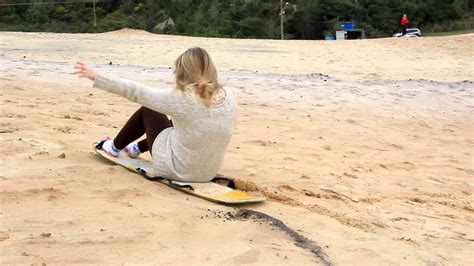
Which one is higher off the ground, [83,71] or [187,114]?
[83,71]

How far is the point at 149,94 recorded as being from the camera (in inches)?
141

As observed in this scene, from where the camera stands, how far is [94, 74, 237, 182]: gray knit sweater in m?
3.59

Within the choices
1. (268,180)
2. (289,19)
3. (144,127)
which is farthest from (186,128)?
(289,19)

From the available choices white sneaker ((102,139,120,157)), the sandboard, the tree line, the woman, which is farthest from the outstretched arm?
the tree line

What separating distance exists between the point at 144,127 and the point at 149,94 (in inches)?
21.6

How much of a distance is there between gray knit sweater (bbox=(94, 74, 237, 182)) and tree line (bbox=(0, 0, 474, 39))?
47.9 meters

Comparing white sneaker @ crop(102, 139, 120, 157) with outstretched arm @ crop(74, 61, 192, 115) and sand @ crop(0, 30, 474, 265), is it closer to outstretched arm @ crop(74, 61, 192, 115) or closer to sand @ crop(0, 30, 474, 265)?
sand @ crop(0, 30, 474, 265)

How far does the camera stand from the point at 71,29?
5972cm

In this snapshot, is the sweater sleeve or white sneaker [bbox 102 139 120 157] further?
white sneaker [bbox 102 139 120 157]

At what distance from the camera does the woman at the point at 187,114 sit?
11.7 ft

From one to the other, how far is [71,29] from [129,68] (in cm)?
5209

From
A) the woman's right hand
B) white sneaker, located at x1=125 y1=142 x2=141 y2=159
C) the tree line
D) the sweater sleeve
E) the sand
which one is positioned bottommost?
the sand

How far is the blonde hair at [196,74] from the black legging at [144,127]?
0.45 meters

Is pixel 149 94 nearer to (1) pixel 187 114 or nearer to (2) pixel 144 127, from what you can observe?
(1) pixel 187 114
